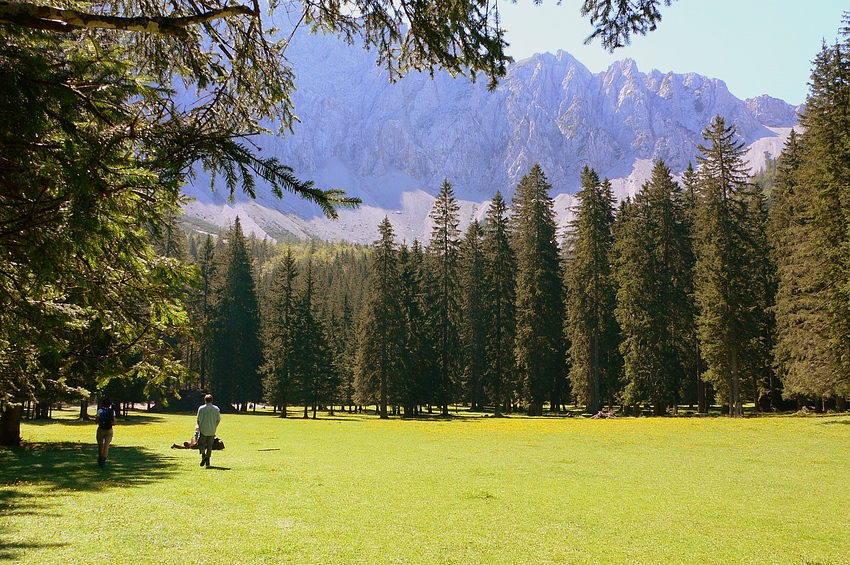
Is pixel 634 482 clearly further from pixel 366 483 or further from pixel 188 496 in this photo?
pixel 188 496

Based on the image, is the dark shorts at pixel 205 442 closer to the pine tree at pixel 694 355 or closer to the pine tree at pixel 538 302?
the pine tree at pixel 694 355

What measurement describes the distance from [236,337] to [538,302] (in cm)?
3174

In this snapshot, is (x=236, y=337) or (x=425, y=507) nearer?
(x=425, y=507)

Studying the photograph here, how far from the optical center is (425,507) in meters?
8.94

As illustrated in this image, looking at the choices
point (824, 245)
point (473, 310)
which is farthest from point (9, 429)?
point (473, 310)

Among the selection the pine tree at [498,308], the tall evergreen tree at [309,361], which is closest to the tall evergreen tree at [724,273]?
the pine tree at [498,308]

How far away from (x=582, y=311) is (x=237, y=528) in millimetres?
38402

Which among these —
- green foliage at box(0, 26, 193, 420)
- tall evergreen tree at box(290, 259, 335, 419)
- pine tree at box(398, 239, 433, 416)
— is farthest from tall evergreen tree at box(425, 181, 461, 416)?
green foliage at box(0, 26, 193, 420)

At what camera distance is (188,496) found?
9.42m

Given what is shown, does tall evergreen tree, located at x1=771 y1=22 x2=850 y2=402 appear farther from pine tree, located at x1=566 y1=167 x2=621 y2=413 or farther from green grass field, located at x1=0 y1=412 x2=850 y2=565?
pine tree, located at x1=566 y1=167 x2=621 y2=413

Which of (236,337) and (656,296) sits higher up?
(656,296)

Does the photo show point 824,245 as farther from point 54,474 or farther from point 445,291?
point 54,474

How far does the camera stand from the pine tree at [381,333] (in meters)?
44.3

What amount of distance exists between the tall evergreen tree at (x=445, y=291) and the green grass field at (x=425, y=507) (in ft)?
105
